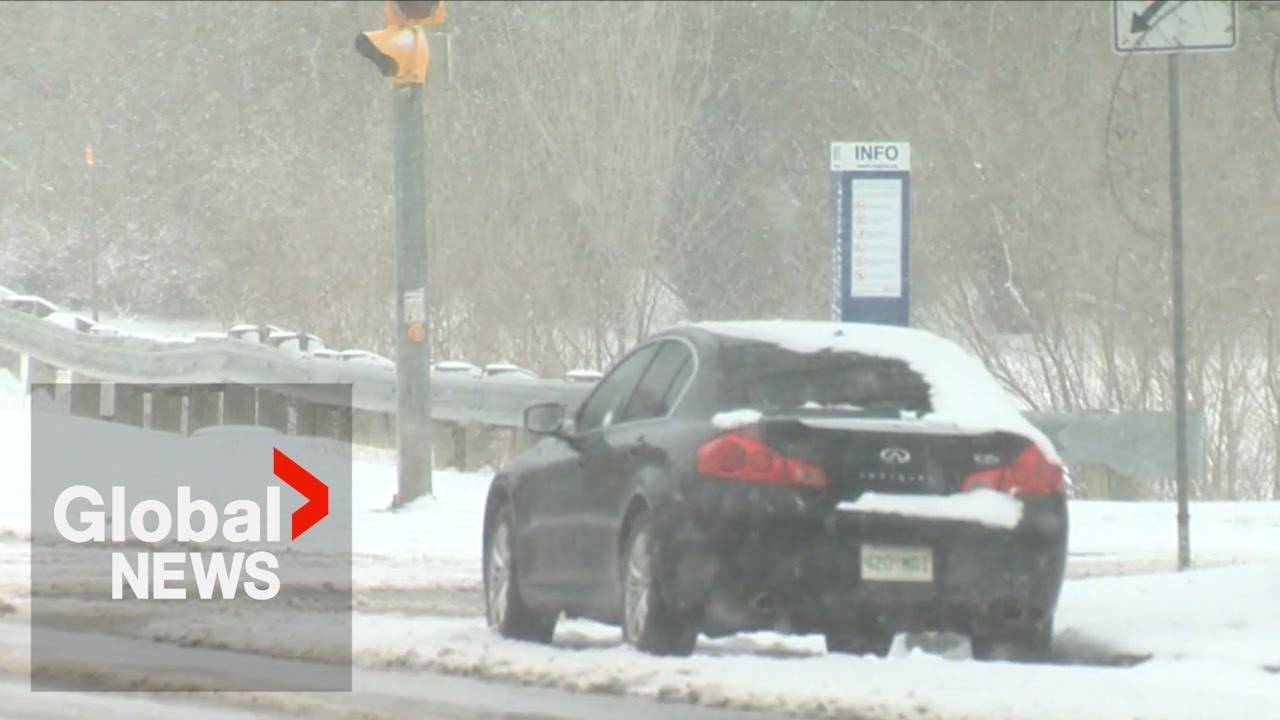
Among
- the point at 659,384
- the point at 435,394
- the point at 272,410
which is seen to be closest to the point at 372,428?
the point at 272,410

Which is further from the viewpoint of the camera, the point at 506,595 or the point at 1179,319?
the point at 1179,319

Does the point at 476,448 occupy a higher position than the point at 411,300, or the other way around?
the point at 411,300

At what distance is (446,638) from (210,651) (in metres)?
1.08

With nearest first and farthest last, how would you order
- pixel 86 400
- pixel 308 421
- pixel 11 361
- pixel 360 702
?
pixel 360 702, pixel 308 421, pixel 86 400, pixel 11 361

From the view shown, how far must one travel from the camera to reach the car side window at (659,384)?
39.7ft

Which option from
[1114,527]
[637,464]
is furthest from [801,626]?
[1114,527]

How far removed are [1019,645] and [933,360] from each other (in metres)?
1.27

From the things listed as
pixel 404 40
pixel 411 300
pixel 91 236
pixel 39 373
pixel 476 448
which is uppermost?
pixel 404 40

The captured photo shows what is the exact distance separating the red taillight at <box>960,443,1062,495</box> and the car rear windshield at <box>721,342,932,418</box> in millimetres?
431

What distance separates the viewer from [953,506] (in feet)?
37.5

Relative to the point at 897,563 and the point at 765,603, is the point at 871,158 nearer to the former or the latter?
the point at 897,563

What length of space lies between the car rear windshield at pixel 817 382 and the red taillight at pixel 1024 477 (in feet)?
1.41

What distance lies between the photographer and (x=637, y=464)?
11.9 metres

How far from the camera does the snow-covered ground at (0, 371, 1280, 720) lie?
1052 centimetres
